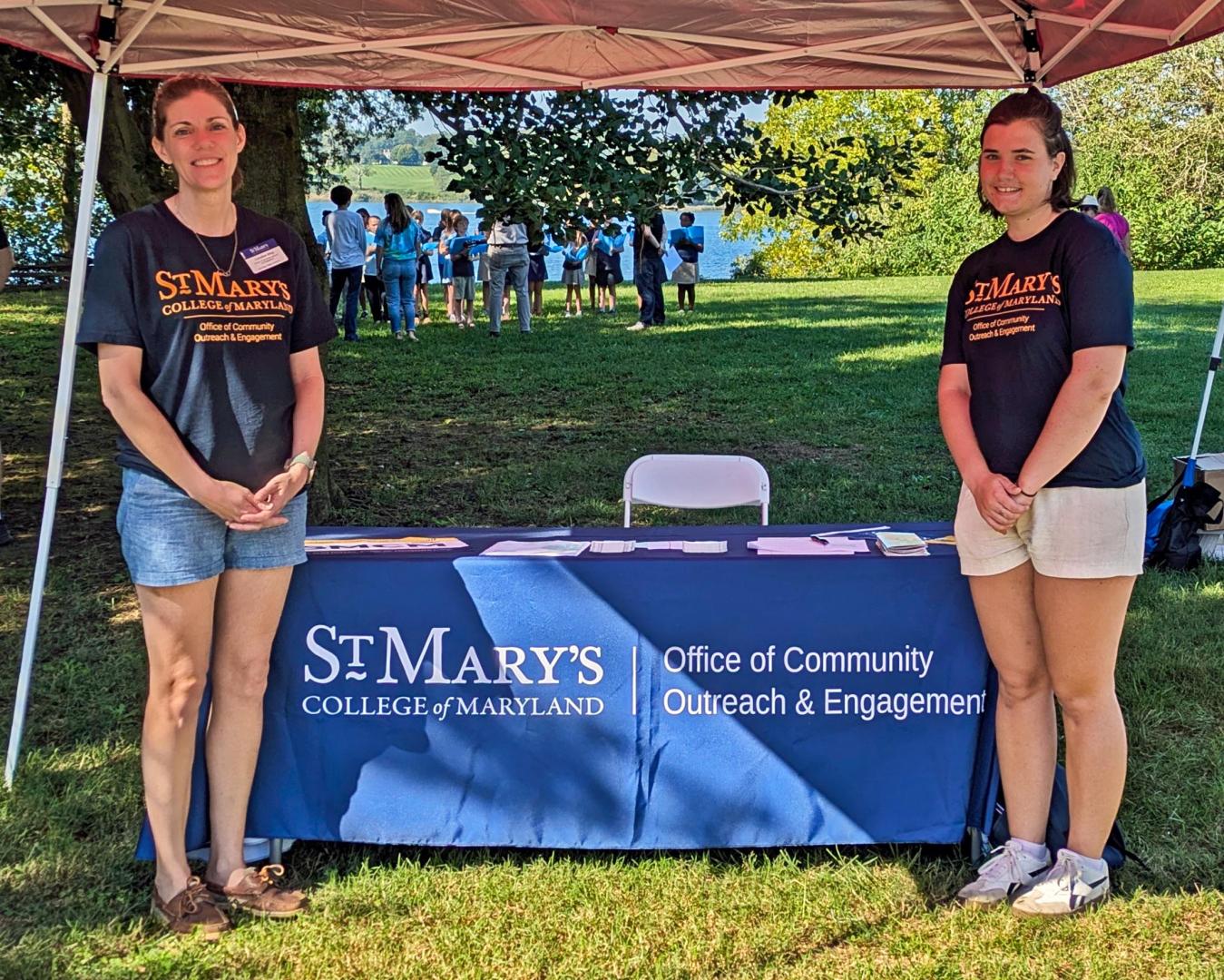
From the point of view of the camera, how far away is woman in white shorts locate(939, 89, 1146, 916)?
2.86 metres

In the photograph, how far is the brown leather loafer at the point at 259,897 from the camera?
3.19 meters

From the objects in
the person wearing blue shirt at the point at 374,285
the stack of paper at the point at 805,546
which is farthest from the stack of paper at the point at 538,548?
the person wearing blue shirt at the point at 374,285

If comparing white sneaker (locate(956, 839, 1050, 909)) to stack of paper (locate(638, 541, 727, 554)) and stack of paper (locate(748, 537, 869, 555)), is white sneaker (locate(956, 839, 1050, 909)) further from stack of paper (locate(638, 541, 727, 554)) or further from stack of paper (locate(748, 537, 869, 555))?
stack of paper (locate(638, 541, 727, 554))

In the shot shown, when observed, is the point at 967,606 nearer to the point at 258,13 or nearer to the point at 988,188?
the point at 988,188

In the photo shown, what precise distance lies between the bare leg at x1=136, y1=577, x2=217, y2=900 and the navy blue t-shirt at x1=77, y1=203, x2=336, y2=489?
1.01ft

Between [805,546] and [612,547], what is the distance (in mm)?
542

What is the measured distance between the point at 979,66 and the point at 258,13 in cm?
240

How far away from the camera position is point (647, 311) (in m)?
16.2

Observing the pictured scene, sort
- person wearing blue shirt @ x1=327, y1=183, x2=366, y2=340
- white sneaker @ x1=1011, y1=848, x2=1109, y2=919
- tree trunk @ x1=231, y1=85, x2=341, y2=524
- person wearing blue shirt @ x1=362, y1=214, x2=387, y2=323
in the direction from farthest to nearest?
person wearing blue shirt @ x1=362, y1=214, x2=387, y2=323 → person wearing blue shirt @ x1=327, y1=183, x2=366, y2=340 → tree trunk @ x1=231, y1=85, x2=341, y2=524 → white sneaker @ x1=1011, y1=848, x2=1109, y2=919

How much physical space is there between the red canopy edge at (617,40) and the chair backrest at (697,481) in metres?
1.35

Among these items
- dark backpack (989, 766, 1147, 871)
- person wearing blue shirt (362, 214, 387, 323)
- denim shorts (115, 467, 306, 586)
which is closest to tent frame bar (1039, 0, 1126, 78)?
dark backpack (989, 766, 1147, 871)

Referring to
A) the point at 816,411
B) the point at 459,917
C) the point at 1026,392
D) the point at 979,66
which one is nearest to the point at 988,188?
the point at 1026,392

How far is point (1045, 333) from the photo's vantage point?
114 inches

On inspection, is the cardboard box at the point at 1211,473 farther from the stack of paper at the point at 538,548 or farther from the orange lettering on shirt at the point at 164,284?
the orange lettering on shirt at the point at 164,284
